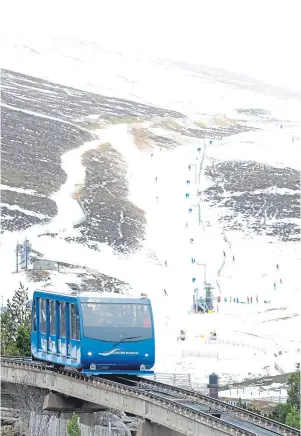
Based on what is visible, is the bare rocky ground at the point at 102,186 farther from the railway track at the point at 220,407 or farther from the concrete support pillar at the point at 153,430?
the concrete support pillar at the point at 153,430

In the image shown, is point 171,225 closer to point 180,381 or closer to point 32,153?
point 32,153

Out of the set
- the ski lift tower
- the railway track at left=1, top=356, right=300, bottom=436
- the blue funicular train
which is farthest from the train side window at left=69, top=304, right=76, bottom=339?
the ski lift tower

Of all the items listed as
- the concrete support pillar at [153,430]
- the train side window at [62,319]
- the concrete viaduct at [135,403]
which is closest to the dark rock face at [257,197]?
the concrete viaduct at [135,403]

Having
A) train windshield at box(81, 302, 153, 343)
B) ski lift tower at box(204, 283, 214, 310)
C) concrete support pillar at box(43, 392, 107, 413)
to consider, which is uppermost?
ski lift tower at box(204, 283, 214, 310)

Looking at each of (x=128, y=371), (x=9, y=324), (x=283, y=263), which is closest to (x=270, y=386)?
(x=9, y=324)

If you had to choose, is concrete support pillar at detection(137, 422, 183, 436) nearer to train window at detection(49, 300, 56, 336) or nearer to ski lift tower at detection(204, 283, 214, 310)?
train window at detection(49, 300, 56, 336)
